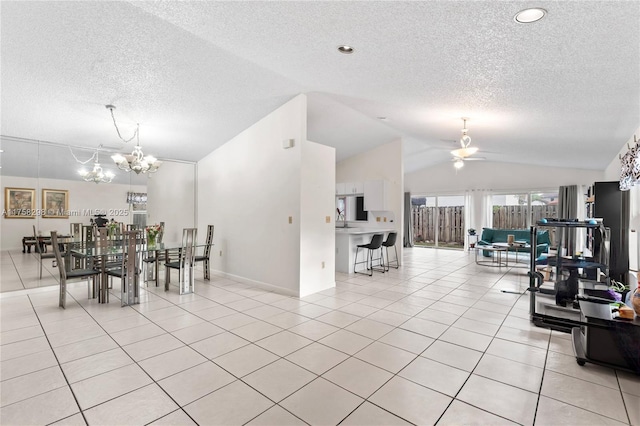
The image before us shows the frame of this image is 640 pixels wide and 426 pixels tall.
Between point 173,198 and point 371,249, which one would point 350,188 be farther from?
point 173,198

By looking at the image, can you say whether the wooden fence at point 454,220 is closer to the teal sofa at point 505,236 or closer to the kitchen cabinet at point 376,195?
the teal sofa at point 505,236

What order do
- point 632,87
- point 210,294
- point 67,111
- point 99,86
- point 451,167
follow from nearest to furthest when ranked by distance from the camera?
point 632,87
point 99,86
point 67,111
point 210,294
point 451,167

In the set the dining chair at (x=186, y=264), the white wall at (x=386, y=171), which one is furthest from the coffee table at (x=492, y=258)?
the dining chair at (x=186, y=264)

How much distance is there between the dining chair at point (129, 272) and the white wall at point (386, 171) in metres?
5.56

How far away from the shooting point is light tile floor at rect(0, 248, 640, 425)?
194cm

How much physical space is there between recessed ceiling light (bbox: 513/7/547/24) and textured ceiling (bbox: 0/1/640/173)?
0.17ft

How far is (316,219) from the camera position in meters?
4.96

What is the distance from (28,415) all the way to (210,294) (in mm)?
2851

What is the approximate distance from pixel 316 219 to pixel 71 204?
4263 mm

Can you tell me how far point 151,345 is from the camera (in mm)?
2914

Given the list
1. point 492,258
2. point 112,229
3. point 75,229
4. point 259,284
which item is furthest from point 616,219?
point 75,229

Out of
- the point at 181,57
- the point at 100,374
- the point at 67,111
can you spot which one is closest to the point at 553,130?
the point at 181,57

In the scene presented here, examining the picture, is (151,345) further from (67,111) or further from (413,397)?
(67,111)

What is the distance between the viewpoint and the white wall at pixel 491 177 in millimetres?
8633
